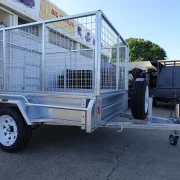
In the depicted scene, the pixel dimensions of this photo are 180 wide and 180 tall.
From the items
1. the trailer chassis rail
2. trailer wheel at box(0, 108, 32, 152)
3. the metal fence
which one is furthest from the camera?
the metal fence

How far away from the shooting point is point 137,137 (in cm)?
500

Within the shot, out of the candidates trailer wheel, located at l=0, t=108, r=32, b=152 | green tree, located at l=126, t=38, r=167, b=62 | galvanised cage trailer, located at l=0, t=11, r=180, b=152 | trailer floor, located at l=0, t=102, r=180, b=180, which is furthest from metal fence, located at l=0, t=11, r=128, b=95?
green tree, located at l=126, t=38, r=167, b=62

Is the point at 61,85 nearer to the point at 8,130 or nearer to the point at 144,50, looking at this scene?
the point at 8,130

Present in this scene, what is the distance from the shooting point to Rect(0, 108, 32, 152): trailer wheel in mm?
3637

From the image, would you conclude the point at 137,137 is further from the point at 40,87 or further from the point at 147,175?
the point at 40,87

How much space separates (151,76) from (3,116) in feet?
28.1

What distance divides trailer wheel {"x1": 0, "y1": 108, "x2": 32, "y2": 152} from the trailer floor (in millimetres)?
166

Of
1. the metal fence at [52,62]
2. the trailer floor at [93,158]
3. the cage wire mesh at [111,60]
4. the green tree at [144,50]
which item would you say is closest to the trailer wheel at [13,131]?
the trailer floor at [93,158]

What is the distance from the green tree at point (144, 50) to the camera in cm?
3431

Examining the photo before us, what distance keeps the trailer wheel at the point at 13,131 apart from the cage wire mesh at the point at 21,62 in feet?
2.16

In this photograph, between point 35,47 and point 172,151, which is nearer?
point 172,151

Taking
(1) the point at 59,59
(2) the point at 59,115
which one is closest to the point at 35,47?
(1) the point at 59,59

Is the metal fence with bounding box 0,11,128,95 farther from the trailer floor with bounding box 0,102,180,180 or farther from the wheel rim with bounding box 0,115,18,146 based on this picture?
the trailer floor with bounding box 0,102,180,180

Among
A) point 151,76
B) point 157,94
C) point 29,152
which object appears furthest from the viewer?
point 151,76
